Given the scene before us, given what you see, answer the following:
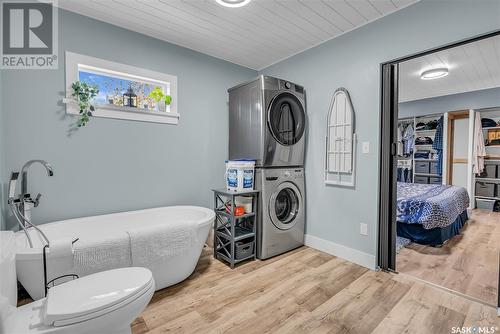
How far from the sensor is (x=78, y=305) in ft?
3.53

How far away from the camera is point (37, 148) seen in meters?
2.04

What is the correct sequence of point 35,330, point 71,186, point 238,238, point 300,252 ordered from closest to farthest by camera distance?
1. point 35,330
2. point 71,186
3. point 238,238
4. point 300,252

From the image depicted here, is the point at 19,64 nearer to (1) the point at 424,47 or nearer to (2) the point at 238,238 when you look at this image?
(2) the point at 238,238

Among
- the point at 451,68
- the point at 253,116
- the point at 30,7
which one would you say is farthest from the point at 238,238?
the point at 451,68

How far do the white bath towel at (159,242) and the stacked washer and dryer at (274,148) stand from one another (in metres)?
0.90

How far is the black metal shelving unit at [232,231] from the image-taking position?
239cm

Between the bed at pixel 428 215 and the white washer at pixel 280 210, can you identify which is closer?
the white washer at pixel 280 210

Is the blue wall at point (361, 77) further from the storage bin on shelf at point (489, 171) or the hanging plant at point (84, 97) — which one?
the storage bin on shelf at point (489, 171)

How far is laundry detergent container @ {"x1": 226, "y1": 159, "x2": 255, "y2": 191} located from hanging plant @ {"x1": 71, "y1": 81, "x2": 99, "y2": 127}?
145 centimetres

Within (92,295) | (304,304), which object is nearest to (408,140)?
(304,304)

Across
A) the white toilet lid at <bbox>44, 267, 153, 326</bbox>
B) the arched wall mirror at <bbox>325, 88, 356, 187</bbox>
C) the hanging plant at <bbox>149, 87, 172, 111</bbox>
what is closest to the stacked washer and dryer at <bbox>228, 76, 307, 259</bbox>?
the arched wall mirror at <bbox>325, 88, 356, 187</bbox>

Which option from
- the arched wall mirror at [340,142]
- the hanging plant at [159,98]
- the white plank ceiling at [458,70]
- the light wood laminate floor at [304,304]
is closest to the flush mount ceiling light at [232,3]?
the hanging plant at [159,98]

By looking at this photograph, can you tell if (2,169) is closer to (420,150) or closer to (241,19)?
(241,19)

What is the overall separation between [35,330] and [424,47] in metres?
3.12
